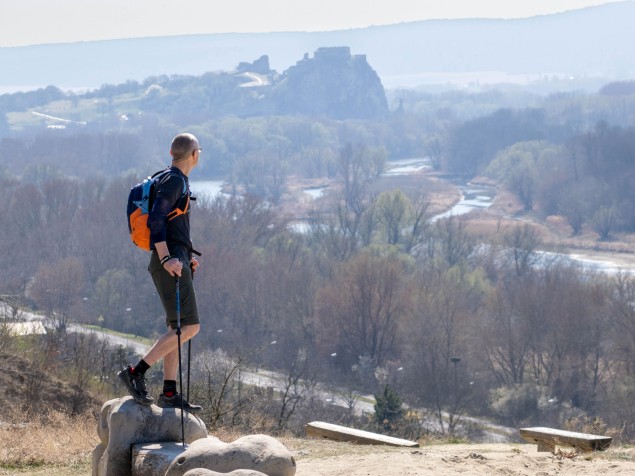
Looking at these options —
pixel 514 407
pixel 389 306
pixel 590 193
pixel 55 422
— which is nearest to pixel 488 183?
pixel 590 193

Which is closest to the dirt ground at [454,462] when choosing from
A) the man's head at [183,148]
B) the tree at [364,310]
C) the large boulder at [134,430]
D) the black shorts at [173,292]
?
the large boulder at [134,430]

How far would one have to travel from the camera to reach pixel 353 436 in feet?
40.3

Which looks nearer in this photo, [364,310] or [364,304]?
[364,310]

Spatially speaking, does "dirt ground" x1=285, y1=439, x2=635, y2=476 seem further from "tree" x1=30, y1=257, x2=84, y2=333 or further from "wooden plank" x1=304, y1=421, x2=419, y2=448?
"tree" x1=30, y1=257, x2=84, y2=333

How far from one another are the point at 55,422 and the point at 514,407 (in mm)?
35392

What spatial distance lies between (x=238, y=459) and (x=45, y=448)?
15.0 feet

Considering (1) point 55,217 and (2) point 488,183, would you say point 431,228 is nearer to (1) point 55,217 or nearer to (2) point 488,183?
(1) point 55,217

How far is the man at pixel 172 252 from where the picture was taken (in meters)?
8.77

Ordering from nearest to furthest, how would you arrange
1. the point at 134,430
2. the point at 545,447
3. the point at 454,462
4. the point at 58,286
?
the point at 134,430, the point at 454,462, the point at 545,447, the point at 58,286

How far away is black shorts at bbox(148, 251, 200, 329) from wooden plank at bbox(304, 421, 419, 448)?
355 centimetres

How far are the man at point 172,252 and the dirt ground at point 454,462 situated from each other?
149cm

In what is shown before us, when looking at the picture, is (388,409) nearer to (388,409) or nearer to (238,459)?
(388,409)

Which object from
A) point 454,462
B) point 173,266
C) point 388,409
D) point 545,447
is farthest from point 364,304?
point 173,266

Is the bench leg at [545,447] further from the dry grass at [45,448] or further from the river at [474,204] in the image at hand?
the river at [474,204]
